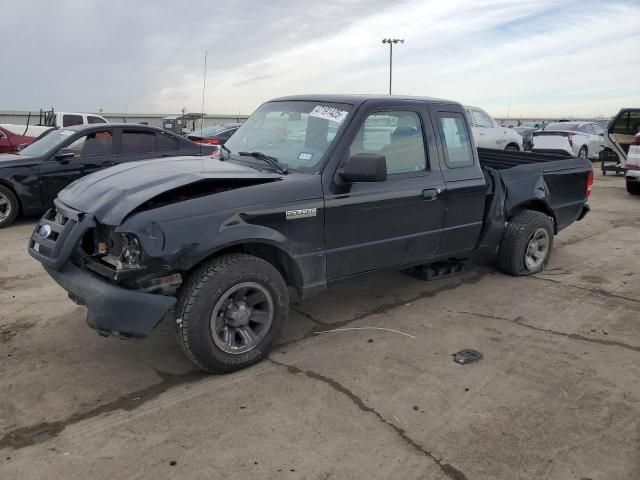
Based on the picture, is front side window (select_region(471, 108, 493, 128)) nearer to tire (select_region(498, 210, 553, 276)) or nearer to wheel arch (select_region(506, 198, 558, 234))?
wheel arch (select_region(506, 198, 558, 234))

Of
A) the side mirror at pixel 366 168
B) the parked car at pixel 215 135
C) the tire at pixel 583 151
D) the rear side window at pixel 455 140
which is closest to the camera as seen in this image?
the side mirror at pixel 366 168

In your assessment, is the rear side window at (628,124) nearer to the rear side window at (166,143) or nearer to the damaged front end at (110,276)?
the rear side window at (166,143)

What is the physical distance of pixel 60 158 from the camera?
8.10 m

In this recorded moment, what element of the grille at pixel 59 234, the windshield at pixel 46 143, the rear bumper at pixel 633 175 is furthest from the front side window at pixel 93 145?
the rear bumper at pixel 633 175

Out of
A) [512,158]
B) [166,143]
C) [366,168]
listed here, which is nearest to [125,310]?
[366,168]

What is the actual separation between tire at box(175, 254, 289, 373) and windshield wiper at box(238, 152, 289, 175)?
2.57 feet

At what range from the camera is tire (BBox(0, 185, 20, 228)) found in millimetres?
7934

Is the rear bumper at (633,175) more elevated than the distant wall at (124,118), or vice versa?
the distant wall at (124,118)

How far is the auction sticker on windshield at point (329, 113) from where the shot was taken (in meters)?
4.04

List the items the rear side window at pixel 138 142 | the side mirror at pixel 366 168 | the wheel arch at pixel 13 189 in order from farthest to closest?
the rear side window at pixel 138 142 → the wheel arch at pixel 13 189 → the side mirror at pixel 366 168

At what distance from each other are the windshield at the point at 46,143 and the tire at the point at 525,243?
672cm

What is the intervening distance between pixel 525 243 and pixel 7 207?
7.36 meters

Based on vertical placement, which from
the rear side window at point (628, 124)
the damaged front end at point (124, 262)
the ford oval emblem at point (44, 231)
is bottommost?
the damaged front end at point (124, 262)

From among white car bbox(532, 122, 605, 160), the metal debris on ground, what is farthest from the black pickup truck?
white car bbox(532, 122, 605, 160)
